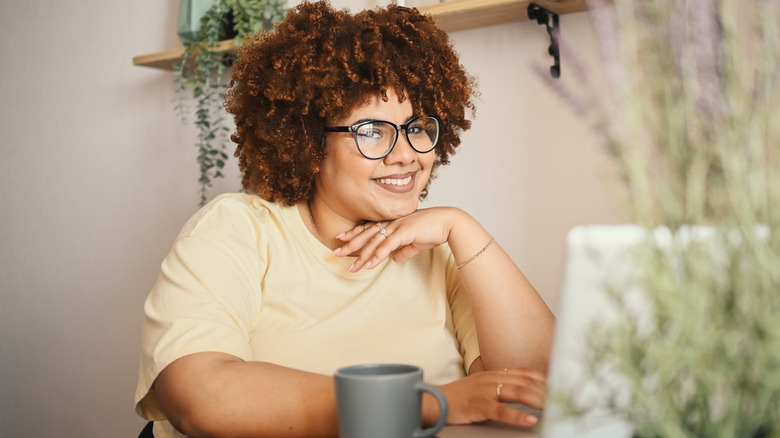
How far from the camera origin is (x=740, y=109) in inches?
15.3

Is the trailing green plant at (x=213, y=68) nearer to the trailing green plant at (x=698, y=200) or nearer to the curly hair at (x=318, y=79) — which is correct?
the curly hair at (x=318, y=79)

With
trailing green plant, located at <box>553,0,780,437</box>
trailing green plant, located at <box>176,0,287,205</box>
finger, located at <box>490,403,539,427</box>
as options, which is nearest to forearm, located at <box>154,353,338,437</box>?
finger, located at <box>490,403,539,427</box>

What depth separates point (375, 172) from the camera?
134 cm

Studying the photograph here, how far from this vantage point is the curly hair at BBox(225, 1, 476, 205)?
1331mm

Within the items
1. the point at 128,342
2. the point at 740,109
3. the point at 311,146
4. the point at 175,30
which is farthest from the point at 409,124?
the point at 128,342

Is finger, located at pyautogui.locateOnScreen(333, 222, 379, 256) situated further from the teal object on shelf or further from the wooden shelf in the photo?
the teal object on shelf

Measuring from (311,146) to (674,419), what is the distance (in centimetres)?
107

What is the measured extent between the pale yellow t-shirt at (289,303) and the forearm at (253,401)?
→ 7cm

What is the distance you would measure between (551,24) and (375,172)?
74cm

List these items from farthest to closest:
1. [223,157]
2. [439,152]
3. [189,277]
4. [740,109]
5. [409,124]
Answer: [223,157] < [439,152] < [409,124] < [189,277] < [740,109]

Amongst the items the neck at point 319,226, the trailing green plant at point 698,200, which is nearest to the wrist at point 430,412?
the trailing green plant at point 698,200

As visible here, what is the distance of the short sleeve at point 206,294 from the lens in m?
1.00

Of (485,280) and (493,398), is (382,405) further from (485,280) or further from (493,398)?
(485,280)

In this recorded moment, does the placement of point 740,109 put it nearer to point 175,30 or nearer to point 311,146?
point 311,146
